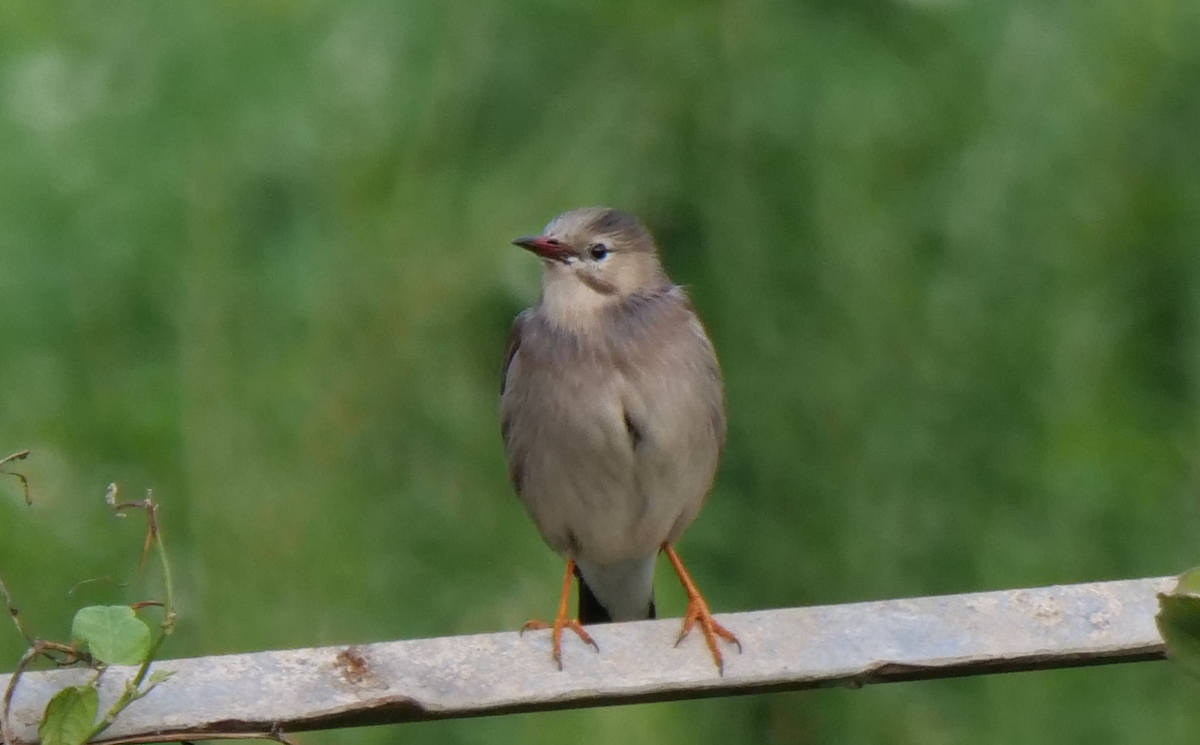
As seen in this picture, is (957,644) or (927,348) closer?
(957,644)

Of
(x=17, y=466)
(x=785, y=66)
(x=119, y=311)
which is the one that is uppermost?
(x=785, y=66)

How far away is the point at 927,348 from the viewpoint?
3637 millimetres

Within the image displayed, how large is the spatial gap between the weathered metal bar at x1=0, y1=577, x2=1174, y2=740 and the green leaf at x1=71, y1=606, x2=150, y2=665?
12 centimetres

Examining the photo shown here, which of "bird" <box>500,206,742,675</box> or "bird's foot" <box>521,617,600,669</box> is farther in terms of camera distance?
"bird" <box>500,206,742,675</box>

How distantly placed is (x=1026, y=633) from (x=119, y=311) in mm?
2557

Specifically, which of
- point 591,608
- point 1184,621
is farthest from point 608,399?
point 1184,621

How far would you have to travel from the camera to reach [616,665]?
2.03 meters

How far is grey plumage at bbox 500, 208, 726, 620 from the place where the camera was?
3.19 metres

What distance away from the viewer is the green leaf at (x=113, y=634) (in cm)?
170

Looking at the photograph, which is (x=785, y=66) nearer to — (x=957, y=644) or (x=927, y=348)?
(x=927, y=348)

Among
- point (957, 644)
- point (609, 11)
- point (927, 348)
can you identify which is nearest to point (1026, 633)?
point (957, 644)

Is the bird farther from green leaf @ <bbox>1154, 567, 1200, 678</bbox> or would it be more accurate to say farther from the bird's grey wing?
green leaf @ <bbox>1154, 567, 1200, 678</bbox>

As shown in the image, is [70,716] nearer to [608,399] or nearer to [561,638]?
[561,638]

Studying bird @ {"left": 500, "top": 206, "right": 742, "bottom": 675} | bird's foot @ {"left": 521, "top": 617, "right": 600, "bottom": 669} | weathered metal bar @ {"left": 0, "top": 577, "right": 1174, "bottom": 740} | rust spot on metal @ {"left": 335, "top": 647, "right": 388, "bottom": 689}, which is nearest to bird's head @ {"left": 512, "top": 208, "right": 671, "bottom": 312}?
bird @ {"left": 500, "top": 206, "right": 742, "bottom": 675}
